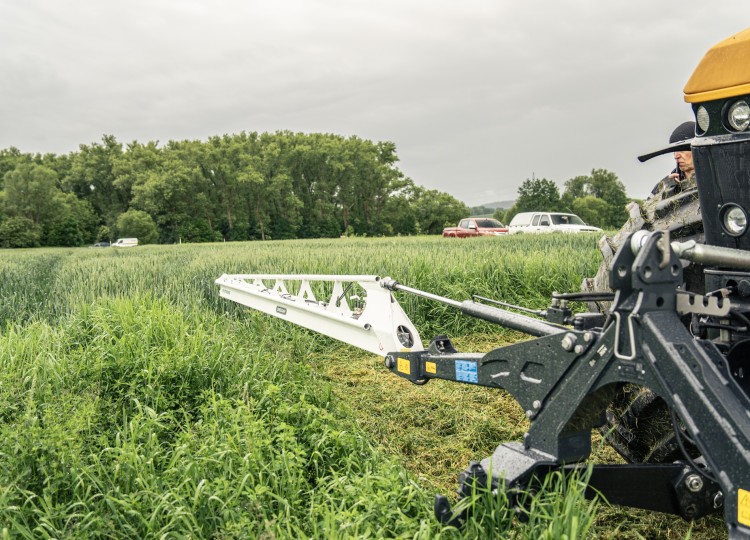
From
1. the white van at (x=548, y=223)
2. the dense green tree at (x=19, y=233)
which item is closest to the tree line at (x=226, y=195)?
the dense green tree at (x=19, y=233)

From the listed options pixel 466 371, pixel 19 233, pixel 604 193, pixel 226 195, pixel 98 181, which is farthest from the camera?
pixel 604 193

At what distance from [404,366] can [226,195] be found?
215ft

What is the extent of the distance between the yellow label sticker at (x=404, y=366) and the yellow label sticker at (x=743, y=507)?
5.26 feet

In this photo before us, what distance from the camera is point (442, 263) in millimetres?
8344

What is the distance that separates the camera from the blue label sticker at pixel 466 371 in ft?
8.50

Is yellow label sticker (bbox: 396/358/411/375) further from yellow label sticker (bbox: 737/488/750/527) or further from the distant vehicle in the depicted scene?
the distant vehicle

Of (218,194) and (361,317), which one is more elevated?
(218,194)

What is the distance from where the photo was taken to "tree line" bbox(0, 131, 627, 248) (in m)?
61.4

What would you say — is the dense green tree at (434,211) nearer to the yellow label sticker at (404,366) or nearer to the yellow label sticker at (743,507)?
the yellow label sticker at (404,366)

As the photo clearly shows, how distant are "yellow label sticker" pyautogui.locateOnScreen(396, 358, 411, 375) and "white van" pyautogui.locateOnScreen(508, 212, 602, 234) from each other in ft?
76.3

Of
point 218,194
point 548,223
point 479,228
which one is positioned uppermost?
point 218,194

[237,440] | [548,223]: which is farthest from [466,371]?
[548,223]

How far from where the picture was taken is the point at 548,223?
26375 millimetres

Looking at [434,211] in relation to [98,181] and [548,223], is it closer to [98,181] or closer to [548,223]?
[98,181]
